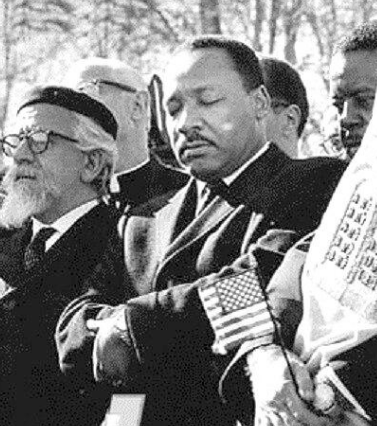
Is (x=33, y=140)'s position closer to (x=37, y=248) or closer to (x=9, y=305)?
(x=37, y=248)

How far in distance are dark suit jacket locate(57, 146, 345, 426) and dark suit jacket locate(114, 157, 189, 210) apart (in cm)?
119

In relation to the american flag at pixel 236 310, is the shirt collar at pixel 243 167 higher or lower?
higher

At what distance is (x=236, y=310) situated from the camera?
11.5 feet

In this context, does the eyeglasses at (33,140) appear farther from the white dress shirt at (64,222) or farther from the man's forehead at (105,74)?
the man's forehead at (105,74)

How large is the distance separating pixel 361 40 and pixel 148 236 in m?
1.05

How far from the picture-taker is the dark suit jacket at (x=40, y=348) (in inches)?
182

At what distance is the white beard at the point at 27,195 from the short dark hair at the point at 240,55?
2.65 ft

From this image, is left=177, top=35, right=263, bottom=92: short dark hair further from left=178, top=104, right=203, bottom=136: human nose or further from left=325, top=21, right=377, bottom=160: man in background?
left=325, top=21, right=377, bottom=160: man in background

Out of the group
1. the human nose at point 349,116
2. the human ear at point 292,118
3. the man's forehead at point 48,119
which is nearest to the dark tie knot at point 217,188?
the human nose at point 349,116

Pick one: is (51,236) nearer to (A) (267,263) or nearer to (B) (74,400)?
(B) (74,400)

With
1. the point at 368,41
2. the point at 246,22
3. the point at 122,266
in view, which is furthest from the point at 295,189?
the point at 246,22

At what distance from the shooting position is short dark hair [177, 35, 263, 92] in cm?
434

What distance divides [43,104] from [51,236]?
0.45 meters

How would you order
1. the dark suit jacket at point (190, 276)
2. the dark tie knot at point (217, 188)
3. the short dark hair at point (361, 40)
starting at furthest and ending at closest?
the short dark hair at point (361, 40)
the dark tie knot at point (217, 188)
the dark suit jacket at point (190, 276)
